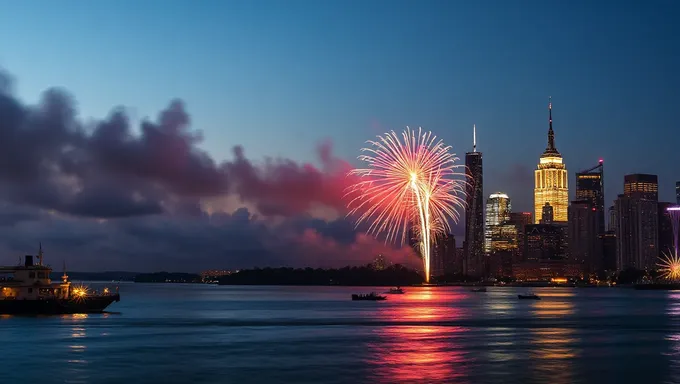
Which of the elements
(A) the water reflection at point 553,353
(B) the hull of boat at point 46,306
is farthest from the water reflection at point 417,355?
(B) the hull of boat at point 46,306

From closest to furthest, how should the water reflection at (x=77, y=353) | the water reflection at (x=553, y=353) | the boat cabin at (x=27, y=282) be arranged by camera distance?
the water reflection at (x=77, y=353) → the water reflection at (x=553, y=353) → the boat cabin at (x=27, y=282)

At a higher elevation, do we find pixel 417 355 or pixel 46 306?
pixel 46 306

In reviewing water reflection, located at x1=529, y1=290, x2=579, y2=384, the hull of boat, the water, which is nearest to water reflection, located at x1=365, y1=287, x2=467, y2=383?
the water

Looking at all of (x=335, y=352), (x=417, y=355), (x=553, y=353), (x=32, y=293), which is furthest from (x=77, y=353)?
(x=32, y=293)

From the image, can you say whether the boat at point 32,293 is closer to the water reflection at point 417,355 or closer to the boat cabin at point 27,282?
the boat cabin at point 27,282

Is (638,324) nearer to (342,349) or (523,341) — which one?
(523,341)

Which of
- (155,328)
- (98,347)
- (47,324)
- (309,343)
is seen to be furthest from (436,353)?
(47,324)

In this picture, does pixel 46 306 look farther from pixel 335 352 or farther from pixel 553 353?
pixel 553 353

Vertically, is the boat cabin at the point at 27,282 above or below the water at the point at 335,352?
above

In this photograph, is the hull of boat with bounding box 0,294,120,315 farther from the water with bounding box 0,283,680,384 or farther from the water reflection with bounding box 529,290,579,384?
the water reflection with bounding box 529,290,579,384
